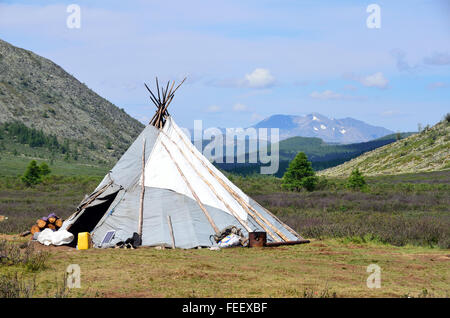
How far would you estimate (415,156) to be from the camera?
70500 millimetres

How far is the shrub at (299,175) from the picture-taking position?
37.9 metres

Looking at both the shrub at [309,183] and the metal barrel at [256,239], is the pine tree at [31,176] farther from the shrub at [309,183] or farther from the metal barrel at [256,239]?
the metal barrel at [256,239]

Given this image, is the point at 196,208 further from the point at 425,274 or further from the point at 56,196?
the point at 56,196

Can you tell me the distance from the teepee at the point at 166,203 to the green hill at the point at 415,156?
164 feet

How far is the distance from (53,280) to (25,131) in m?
75.0

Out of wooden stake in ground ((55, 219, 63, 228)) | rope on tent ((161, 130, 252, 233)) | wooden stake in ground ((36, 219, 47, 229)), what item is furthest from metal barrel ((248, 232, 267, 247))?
wooden stake in ground ((36, 219, 47, 229))

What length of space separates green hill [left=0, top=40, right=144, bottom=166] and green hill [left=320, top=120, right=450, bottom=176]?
4032cm

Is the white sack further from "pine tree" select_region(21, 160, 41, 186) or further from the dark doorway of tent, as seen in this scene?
"pine tree" select_region(21, 160, 41, 186)

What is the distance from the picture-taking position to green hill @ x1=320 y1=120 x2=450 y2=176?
64938mm

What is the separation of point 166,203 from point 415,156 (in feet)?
203

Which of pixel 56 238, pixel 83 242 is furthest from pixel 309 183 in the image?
pixel 83 242

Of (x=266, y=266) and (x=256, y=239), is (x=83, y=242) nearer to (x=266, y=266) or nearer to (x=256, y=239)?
(x=256, y=239)

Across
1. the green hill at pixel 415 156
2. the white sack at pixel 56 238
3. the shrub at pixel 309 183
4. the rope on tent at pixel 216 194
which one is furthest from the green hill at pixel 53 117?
the white sack at pixel 56 238
